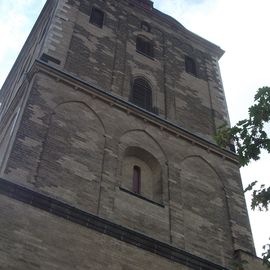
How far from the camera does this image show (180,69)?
22.6m

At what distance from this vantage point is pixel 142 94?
1973cm

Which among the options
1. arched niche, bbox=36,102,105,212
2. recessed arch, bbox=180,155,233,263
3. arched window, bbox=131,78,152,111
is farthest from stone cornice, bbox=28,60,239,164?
arched window, bbox=131,78,152,111

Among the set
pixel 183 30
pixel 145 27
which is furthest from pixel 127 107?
pixel 183 30

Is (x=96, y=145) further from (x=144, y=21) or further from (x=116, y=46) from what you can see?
(x=144, y=21)

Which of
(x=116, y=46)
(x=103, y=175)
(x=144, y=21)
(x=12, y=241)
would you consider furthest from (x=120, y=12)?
(x=12, y=241)

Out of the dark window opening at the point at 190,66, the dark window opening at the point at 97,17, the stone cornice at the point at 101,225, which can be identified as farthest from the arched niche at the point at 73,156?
the dark window opening at the point at 190,66

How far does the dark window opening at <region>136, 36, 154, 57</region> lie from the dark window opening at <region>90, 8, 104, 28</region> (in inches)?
66.3

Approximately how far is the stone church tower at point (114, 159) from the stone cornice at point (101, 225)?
0.02 metres

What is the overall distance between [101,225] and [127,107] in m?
5.58

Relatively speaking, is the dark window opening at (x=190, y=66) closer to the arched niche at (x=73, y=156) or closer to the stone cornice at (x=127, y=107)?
the stone cornice at (x=127, y=107)

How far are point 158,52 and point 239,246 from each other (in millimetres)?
9815

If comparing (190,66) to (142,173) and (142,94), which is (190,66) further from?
(142,173)

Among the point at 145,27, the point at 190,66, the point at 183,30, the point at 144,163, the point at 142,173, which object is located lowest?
the point at 142,173

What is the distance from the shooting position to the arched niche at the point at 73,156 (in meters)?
13.7
